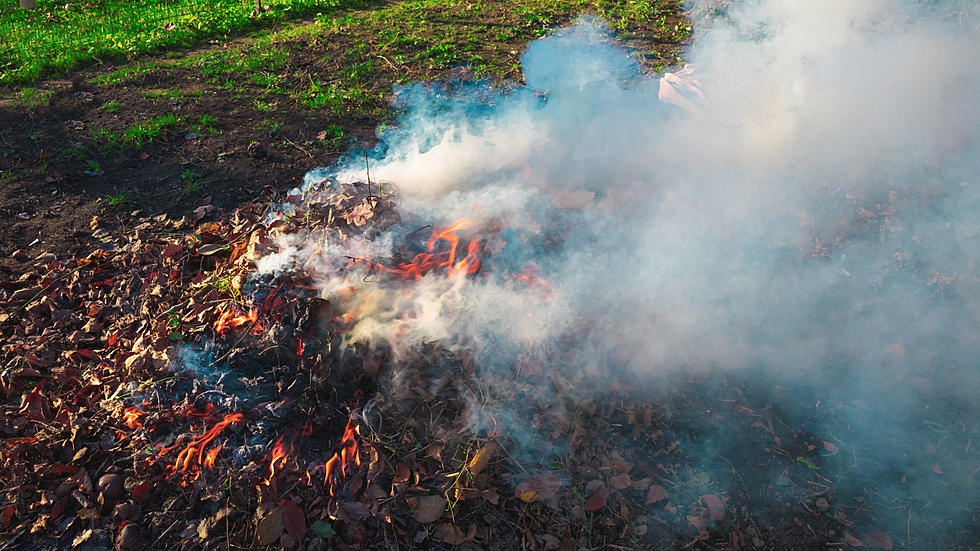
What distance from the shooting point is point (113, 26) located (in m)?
9.21

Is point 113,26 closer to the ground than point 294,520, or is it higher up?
higher up

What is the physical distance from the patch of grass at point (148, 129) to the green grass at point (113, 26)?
8.47 feet

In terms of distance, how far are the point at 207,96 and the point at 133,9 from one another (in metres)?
4.97

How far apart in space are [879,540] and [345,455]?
2868mm

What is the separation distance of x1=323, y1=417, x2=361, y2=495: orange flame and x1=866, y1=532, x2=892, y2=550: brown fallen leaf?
2.73 meters

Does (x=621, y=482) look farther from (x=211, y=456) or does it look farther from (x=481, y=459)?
(x=211, y=456)

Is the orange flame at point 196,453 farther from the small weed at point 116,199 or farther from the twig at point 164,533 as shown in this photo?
the small weed at point 116,199

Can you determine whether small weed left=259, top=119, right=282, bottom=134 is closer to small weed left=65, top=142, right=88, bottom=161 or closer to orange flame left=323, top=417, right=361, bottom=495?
small weed left=65, top=142, right=88, bottom=161

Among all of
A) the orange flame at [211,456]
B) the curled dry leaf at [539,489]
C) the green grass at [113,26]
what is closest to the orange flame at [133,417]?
the orange flame at [211,456]

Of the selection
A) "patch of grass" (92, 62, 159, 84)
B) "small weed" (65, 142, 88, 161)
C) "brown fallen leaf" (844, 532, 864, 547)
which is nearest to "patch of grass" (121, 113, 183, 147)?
"small weed" (65, 142, 88, 161)

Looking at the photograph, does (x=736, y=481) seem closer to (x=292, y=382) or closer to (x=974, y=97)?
(x=292, y=382)

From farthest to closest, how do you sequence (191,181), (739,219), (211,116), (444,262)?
(211,116) < (191,181) < (739,219) < (444,262)

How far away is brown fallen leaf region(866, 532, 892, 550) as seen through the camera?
8.69 ft

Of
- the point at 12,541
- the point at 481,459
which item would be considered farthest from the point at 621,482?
the point at 12,541
